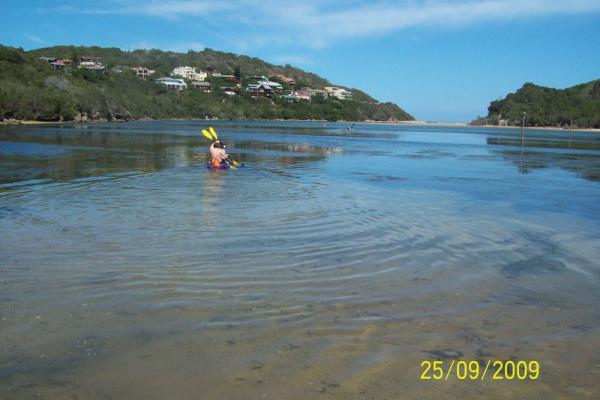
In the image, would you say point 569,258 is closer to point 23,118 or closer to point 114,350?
point 114,350

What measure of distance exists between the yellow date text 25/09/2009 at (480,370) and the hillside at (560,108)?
6591 inches

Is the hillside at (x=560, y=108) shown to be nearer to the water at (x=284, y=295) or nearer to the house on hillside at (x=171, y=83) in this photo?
the house on hillside at (x=171, y=83)

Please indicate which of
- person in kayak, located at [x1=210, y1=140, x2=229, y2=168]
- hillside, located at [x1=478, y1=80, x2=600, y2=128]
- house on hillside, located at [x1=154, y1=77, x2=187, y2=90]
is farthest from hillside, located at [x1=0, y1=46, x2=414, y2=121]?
hillside, located at [x1=478, y1=80, x2=600, y2=128]

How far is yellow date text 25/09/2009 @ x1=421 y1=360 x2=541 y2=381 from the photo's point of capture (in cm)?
494

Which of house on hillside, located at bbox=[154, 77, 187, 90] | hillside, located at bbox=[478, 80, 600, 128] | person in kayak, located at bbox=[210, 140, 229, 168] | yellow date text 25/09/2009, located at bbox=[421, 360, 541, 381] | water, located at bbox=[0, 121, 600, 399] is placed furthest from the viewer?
house on hillside, located at bbox=[154, 77, 187, 90]

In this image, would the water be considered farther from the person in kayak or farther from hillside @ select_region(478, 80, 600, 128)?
hillside @ select_region(478, 80, 600, 128)

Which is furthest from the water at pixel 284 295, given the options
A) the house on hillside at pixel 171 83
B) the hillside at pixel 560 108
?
Answer: the house on hillside at pixel 171 83

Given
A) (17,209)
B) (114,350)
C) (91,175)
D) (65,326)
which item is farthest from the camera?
(91,175)

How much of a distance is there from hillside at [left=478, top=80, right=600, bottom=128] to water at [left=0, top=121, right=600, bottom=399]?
16135cm

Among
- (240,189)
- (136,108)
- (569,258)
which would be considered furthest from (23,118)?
(569,258)

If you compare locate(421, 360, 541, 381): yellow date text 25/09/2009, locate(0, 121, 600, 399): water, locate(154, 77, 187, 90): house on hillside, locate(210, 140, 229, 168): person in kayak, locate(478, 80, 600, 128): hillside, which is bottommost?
locate(421, 360, 541, 381): yellow date text 25/09/2009

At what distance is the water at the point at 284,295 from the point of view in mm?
4773

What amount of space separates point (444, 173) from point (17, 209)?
19595 mm

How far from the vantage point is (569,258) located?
953 cm
